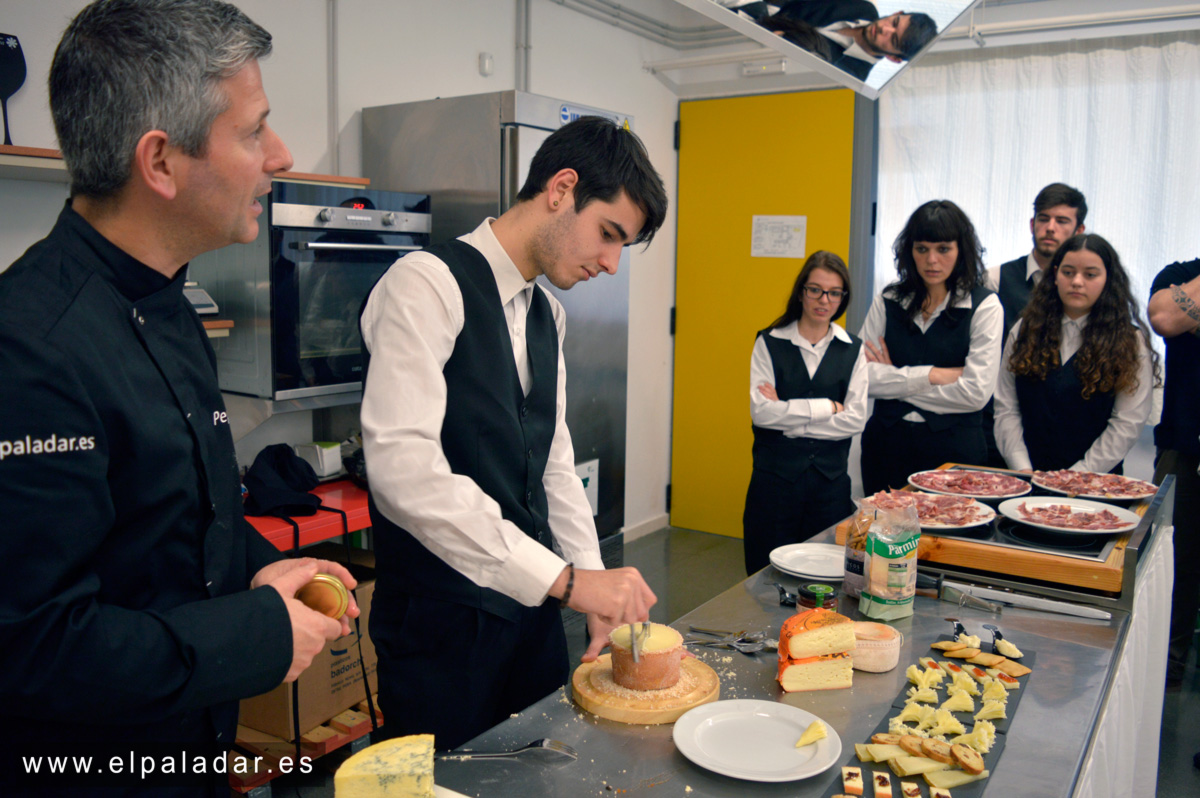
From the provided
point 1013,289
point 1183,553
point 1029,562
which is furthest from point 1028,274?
point 1029,562

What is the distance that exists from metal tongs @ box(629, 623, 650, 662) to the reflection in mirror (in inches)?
40.9

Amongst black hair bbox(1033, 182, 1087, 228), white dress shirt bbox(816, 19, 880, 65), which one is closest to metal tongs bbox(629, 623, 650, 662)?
white dress shirt bbox(816, 19, 880, 65)

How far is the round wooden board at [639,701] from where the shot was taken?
4.19 ft

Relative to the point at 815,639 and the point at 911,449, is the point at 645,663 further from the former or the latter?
the point at 911,449

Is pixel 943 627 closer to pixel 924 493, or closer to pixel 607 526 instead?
pixel 924 493

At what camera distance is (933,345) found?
329 centimetres

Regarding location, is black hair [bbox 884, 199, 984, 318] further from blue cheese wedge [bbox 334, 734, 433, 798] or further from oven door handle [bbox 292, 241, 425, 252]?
blue cheese wedge [bbox 334, 734, 433, 798]

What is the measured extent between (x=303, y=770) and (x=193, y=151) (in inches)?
90.2

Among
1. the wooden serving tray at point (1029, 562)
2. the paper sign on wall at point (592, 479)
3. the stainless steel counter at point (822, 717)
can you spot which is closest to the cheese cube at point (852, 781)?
the stainless steel counter at point (822, 717)

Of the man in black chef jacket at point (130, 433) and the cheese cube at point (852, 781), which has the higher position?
the man in black chef jacket at point (130, 433)

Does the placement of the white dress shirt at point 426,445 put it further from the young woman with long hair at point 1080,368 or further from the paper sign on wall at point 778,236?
the paper sign on wall at point 778,236

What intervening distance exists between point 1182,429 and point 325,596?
3.29 m

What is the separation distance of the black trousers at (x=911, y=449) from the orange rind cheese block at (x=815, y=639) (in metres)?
1.91

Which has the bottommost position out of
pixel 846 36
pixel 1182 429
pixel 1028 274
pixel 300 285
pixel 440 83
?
pixel 1182 429
